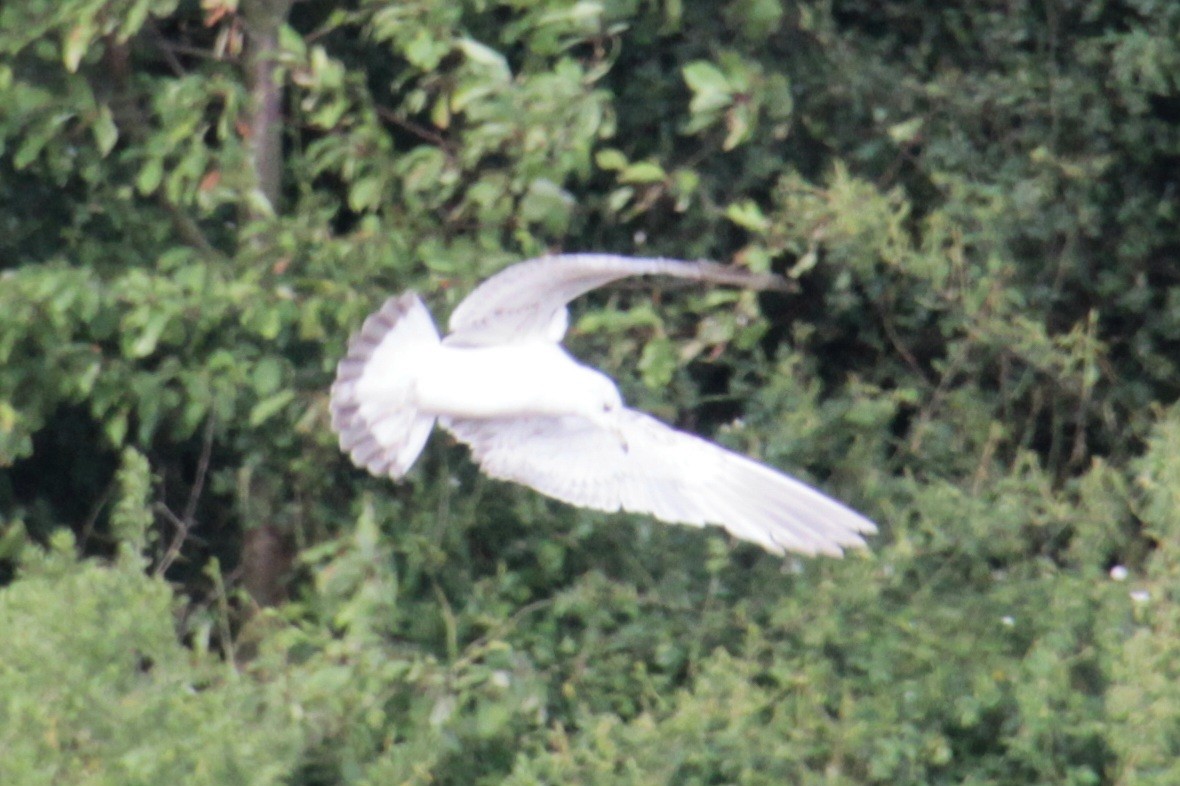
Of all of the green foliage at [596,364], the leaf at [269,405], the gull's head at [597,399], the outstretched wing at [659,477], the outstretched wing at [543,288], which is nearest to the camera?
the outstretched wing at [543,288]

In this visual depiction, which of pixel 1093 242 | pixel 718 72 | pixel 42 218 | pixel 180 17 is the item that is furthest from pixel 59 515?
pixel 1093 242

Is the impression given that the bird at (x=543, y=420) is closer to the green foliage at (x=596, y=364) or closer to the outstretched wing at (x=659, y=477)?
the outstretched wing at (x=659, y=477)

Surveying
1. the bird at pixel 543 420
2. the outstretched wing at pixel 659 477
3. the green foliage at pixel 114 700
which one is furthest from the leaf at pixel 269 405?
the green foliage at pixel 114 700

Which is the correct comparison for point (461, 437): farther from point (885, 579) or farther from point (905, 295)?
point (905, 295)

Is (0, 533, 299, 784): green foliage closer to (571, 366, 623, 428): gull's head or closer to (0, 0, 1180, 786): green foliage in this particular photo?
(0, 0, 1180, 786): green foliage

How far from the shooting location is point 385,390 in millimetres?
5320

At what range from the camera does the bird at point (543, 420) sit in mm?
4914

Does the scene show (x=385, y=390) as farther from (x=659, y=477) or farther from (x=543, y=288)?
(x=659, y=477)

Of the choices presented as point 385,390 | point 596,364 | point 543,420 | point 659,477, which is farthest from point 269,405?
point 659,477

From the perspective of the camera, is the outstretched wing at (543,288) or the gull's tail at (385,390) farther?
the gull's tail at (385,390)

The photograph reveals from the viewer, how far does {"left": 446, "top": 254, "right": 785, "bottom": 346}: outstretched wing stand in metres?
4.64

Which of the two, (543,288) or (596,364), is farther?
(596,364)

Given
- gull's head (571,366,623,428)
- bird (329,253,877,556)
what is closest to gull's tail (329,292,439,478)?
bird (329,253,877,556)

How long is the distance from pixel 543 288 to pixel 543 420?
0.43m
